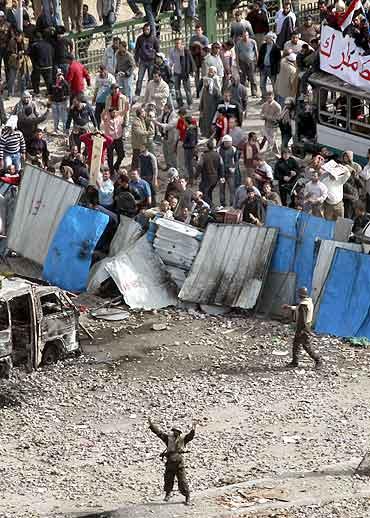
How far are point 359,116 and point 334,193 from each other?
115 inches

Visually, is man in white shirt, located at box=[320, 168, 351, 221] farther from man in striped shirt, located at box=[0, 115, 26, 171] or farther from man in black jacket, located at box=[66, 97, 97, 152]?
man in striped shirt, located at box=[0, 115, 26, 171]

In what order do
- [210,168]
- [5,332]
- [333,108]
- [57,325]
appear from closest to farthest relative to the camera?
[5,332]
[57,325]
[210,168]
[333,108]

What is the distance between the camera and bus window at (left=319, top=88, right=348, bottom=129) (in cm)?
3098

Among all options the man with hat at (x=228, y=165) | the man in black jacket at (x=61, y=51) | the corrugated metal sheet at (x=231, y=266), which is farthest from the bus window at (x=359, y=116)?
the man in black jacket at (x=61, y=51)

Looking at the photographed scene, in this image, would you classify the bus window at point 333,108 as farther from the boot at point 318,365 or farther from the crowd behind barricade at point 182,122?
the boot at point 318,365

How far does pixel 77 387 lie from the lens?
2450 centimetres

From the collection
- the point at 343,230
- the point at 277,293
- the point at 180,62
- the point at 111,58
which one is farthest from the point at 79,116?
the point at 343,230

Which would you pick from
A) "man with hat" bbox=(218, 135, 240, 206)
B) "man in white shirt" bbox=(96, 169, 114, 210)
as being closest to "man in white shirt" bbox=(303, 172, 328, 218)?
"man with hat" bbox=(218, 135, 240, 206)

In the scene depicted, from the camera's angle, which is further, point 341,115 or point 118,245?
point 341,115

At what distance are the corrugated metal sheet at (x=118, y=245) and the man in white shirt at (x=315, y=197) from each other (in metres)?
2.85

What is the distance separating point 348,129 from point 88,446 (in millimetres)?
10496

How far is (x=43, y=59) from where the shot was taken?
3509 cm

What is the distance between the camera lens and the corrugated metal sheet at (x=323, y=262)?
25891mm

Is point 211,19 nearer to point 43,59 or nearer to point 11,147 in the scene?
point 43,59
